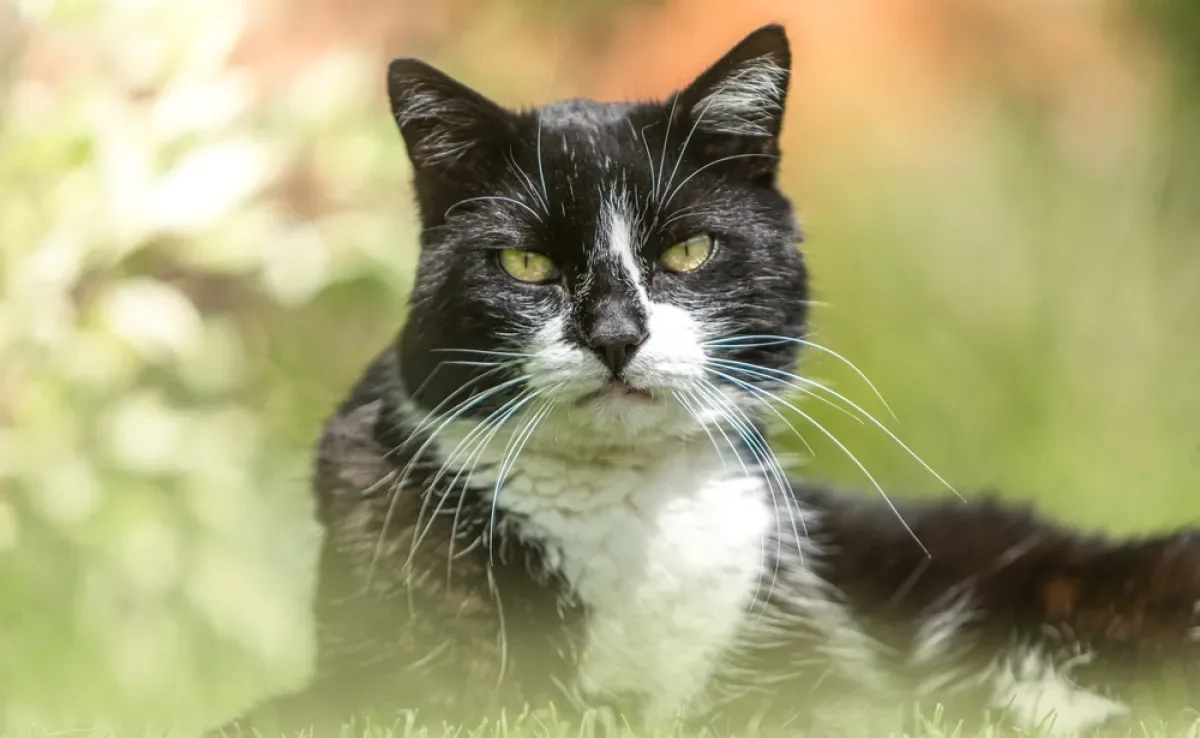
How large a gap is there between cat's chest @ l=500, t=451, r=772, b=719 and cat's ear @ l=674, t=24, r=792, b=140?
36 centimetres

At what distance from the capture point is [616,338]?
1067 millimetres

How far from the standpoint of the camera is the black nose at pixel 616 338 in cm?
107

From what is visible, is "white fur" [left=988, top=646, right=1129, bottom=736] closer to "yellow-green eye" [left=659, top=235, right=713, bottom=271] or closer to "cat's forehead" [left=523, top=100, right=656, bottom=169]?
"yellow-green eye" [left=659, top=235, right=713, bottom=271]

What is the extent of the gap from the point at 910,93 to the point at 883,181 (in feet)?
0.38

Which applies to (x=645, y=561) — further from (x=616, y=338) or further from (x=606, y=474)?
(x=616, y=338)

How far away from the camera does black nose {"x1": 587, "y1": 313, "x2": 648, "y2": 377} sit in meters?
1.07

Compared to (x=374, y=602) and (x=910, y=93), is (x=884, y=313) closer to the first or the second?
(x=910, y=93)

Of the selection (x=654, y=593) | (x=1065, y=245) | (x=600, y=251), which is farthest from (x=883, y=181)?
(x=654, y=593)

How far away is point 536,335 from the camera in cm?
113

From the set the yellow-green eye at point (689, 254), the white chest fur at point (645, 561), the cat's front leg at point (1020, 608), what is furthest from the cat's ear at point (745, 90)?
the cat's front leg at point (1020, 608)

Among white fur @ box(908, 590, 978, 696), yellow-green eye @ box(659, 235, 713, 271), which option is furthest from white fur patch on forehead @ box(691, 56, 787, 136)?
white fur @ box(908, 590, 978, 696)

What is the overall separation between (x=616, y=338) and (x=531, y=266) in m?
0.15

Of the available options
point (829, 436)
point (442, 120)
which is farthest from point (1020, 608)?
point (442, 120)

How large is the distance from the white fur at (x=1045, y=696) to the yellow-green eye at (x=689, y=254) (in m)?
0.58
